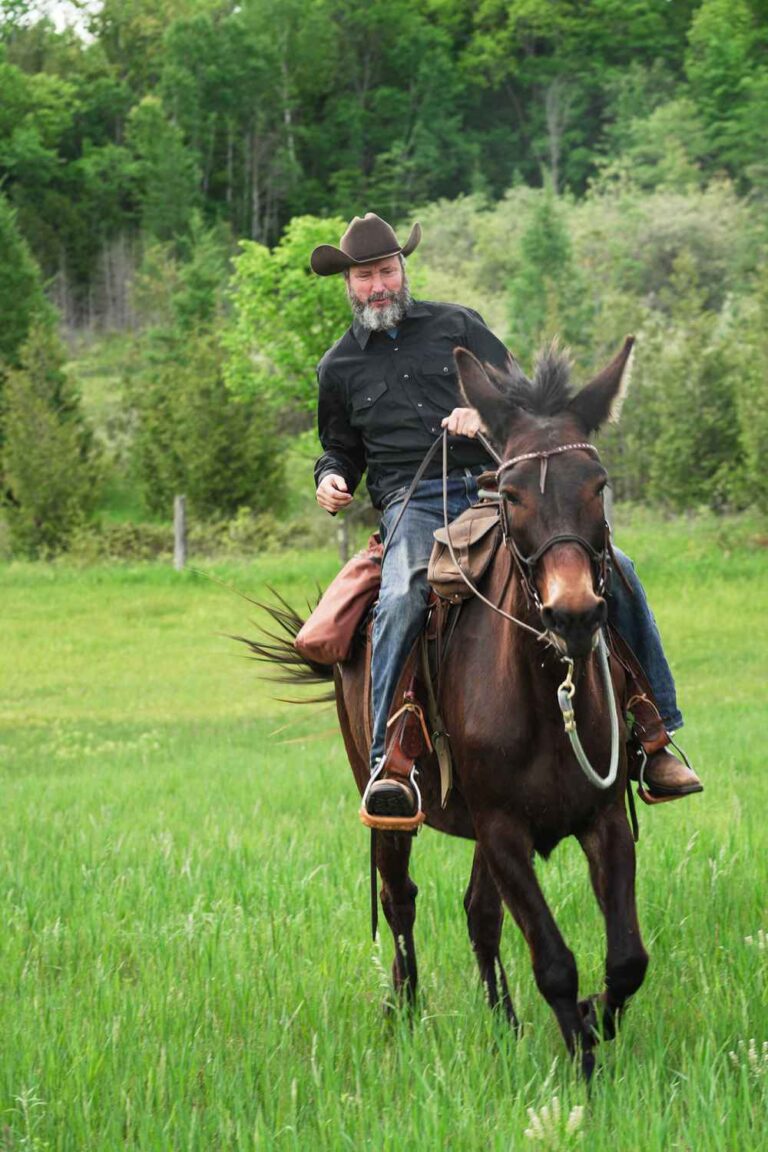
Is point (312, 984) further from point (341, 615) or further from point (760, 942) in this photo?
point (760, 942)

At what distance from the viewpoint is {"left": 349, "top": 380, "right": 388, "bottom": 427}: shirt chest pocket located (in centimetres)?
574

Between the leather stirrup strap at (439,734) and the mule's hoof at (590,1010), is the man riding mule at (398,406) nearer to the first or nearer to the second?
the leather stirrup strap at (439,734)

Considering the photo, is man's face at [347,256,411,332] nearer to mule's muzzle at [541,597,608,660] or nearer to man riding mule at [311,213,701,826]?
man riding mule at [311,213,701,826]

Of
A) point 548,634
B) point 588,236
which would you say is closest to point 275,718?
point 548,634

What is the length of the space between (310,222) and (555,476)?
30.0 m

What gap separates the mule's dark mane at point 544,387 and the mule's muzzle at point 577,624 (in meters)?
0.88

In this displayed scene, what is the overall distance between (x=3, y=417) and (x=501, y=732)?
36344 mm

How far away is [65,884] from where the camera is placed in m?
7.25

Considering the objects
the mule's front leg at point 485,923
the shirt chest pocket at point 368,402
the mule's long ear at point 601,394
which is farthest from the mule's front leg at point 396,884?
the mule's long ear at point 601,394

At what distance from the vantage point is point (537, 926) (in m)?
4.42

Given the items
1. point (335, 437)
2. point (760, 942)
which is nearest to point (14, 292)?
point (335, 437)

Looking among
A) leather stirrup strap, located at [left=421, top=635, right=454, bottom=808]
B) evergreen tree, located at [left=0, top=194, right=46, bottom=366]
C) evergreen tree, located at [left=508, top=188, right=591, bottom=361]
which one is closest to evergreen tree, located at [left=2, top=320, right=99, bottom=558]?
evergreen tree, located at [left=0, top=194, right=46, bottom=366]

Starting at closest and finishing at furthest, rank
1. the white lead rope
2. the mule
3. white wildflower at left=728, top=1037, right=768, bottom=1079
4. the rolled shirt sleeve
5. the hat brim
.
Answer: white wildflower at left=728, top=1037, right=768, bottom=1079, the mule, the white lead rope, the hat brim, the rolled shirt sleeve

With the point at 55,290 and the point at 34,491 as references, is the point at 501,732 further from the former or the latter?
the point at 55,290
